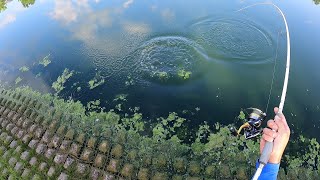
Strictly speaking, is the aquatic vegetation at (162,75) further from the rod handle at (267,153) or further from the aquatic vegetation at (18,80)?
the rod handle at (267,153)

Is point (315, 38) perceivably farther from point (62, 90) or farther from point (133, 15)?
point (62, 90)

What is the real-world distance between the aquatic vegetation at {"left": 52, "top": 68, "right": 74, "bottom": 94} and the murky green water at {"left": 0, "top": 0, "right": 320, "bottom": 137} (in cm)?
17

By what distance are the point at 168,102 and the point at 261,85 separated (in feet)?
9.01

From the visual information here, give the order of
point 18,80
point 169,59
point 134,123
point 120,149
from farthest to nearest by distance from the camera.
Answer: point 18,80, point 169,59, point 134,123, point 120,149

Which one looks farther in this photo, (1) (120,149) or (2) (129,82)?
(2) (129,82)

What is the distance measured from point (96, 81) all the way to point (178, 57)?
8.85 ft

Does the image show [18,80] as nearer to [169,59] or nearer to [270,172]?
[169,59]

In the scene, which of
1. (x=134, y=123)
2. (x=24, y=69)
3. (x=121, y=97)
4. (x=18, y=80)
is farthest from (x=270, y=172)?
(x=24, y=69)

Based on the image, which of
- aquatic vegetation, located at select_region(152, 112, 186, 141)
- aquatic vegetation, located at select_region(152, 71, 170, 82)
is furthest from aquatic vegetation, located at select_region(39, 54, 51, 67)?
aquatic vegetation, located at select_region(152, 112, 186, 141)

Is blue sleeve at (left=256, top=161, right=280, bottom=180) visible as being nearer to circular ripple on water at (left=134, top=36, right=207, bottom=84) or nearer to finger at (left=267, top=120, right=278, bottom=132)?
finger at (left=267, top=120, right=278, bottom=132)

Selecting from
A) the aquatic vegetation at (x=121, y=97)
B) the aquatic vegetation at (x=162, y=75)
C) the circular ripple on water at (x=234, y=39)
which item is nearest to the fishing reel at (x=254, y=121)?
the aquatic vegetation at (x=162, y=75)

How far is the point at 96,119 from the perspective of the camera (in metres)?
8.31

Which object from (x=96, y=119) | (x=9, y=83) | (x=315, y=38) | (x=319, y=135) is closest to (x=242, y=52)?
(x=315, y=38)

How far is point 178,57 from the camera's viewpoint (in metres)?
10.0
